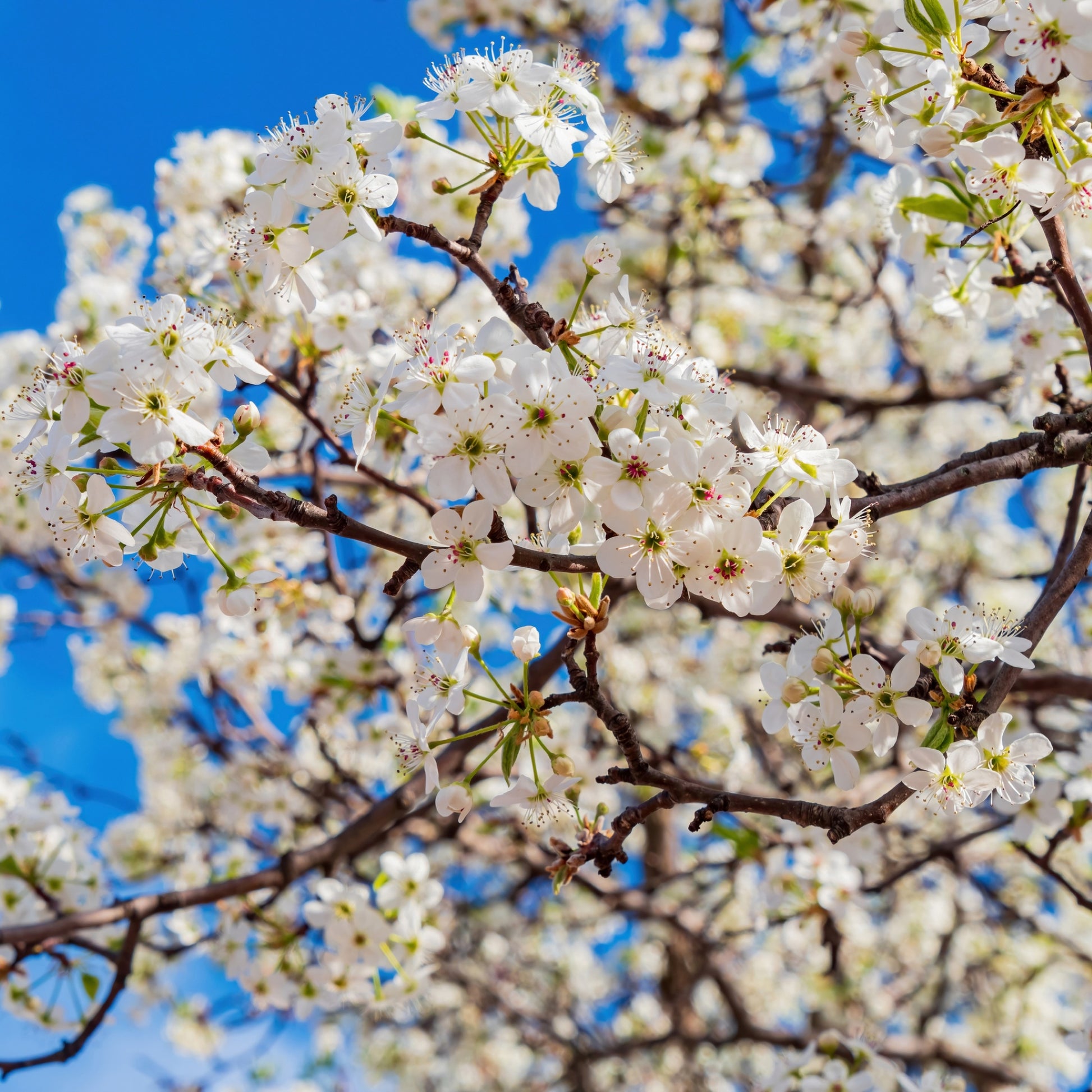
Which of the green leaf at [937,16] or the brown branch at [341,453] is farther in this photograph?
the brown branch at [341,453]

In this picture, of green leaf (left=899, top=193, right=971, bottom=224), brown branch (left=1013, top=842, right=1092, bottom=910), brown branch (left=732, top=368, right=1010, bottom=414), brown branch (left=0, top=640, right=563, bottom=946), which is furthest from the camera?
brown branch (left=732, top=368, right=1010, bottom=414)

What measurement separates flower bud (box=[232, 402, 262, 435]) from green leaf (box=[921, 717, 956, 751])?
1320 millimetres

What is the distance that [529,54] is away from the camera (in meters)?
1.79

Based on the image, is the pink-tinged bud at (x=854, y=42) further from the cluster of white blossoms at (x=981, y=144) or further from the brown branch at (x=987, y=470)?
the brown branch at (x=987, y=470)

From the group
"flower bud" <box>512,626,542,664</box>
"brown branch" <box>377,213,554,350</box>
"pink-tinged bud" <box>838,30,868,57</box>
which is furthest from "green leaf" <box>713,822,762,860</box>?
"pink-tinged bud" <box>838,30,868,57</box>

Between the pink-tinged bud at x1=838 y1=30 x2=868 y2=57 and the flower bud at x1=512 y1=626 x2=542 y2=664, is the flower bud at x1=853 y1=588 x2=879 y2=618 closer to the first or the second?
the flower bud at x1=512 y1=626 x2=542 y2=664

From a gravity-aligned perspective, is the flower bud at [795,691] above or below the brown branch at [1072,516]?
below

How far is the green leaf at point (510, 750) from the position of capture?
5.16 ft

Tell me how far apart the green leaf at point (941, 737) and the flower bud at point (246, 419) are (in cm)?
132

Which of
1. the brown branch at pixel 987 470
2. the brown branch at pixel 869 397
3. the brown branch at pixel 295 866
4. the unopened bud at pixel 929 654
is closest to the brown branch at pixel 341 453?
the brown branch at pixel 295 866

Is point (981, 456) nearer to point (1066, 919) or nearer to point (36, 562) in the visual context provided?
point (36, 562)

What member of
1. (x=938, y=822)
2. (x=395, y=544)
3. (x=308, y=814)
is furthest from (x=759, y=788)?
(x=395, y=544)

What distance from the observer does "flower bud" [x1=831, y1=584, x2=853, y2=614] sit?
1626 millimetres

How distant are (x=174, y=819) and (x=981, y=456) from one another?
562cm
